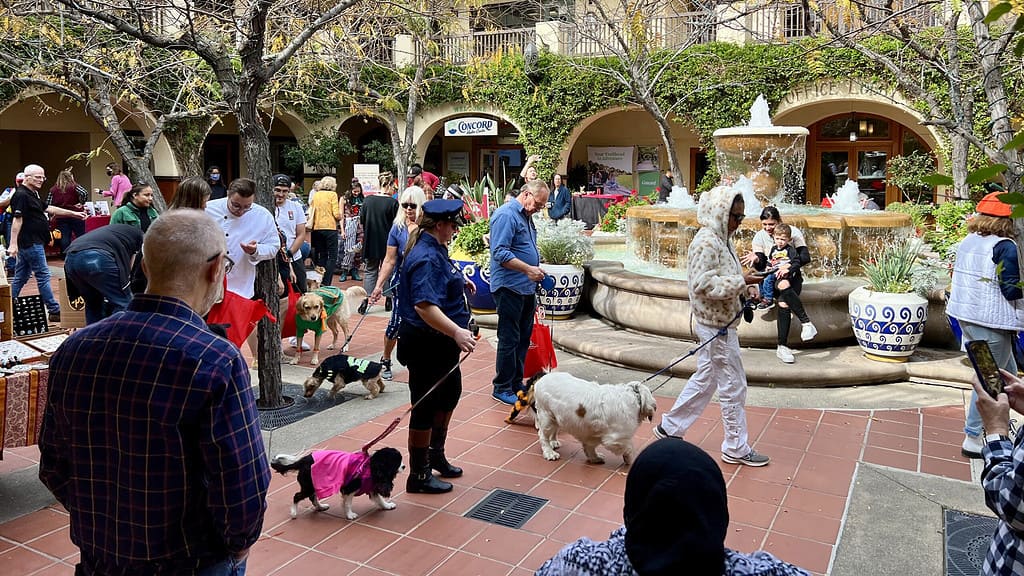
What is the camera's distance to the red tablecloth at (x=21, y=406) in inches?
170

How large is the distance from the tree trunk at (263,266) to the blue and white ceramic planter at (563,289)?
3.45m

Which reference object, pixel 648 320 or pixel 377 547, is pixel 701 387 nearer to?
pixel 377 547

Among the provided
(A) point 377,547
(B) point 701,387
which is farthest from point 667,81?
(A) point 377,547

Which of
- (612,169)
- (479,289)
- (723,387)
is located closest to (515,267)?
(723,387)

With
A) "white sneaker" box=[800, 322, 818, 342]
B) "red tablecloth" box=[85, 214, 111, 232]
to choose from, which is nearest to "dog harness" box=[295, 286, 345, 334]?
"white sneaker" box=[800, 322, 818, 342]

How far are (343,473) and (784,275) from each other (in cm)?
469

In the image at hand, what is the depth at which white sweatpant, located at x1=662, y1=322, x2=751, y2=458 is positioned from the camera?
509cm

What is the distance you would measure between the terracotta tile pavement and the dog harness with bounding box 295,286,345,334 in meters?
2.03

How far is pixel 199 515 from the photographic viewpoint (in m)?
2.21

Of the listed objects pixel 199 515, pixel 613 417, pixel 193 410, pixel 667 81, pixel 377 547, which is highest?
pixel 667 81

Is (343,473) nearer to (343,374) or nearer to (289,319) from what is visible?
(343,374)

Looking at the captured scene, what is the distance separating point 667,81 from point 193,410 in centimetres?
1967

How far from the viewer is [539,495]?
15.7 ft

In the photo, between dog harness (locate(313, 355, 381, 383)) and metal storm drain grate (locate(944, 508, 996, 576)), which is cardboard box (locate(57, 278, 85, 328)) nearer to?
dog harness (locate(313, 355, 381, 383))
